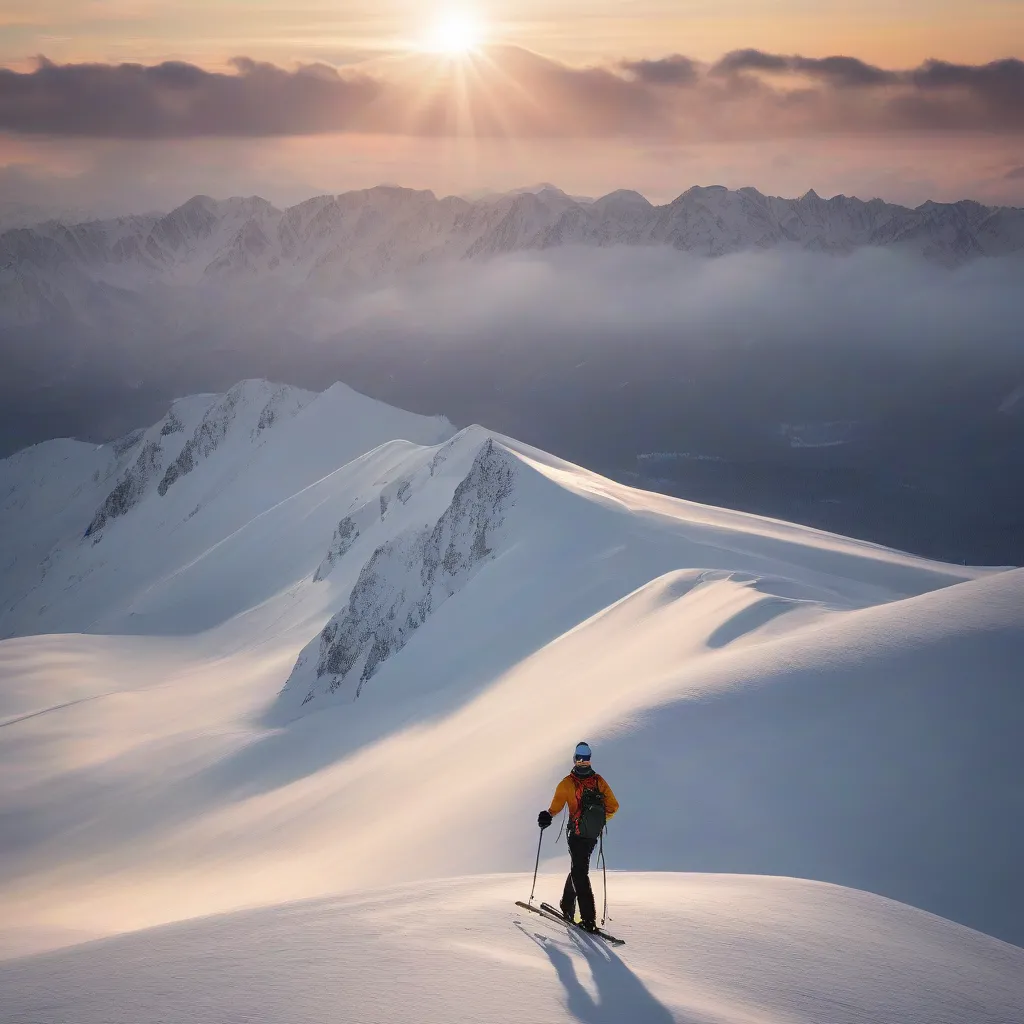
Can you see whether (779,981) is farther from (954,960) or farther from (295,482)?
(295,482)

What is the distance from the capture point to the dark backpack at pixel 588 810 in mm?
13289

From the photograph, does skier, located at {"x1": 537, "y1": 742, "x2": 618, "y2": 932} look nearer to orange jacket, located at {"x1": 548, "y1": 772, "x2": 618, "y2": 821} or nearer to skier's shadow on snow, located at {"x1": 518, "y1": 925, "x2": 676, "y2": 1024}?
orange jacket, located at {"x1": 548, "y1": 772, "x2": 618, "y2": 821}

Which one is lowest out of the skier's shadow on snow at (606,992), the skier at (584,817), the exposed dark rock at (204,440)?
the skier's shadow on snow at (606,992)

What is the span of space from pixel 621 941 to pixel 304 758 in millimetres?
42533

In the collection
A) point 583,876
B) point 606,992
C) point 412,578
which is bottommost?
point 606,992

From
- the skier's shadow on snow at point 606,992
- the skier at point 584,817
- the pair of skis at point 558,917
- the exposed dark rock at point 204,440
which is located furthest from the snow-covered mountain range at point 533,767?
the exposed dark rock at point 204,440

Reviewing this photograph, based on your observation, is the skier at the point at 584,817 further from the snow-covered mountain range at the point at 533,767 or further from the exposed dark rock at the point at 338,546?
the exposed dark rock at the point at 338,546

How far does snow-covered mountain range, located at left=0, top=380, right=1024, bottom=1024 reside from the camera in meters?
12.4

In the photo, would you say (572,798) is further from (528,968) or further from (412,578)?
(412,578)

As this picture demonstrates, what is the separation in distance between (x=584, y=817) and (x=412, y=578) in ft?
190

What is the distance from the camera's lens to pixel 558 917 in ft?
45.8

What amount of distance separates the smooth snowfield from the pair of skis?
0.19m

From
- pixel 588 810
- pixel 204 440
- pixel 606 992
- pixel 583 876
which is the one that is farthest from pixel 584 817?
pixel 204 440

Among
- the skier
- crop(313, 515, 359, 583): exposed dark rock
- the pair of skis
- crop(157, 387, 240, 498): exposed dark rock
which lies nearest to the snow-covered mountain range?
the pair of skis
